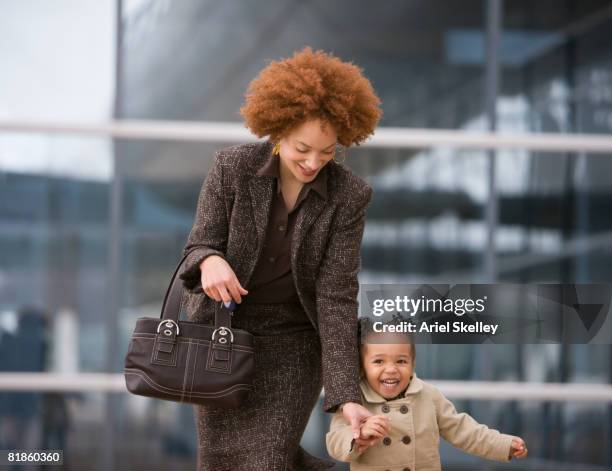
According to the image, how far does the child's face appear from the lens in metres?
3.01

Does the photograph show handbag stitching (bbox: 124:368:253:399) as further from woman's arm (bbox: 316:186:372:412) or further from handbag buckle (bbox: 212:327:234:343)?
woman's arm (bbox: 316:186:372:412)

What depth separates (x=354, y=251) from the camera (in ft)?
9.64

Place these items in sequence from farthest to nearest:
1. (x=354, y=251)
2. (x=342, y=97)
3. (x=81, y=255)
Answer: (x=81, y=255)
(x=354, y=251)
(x=342, y=97)

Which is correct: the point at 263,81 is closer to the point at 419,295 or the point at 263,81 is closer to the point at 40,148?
the point at 419,295

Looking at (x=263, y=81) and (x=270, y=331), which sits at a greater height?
(x=263, y=81)

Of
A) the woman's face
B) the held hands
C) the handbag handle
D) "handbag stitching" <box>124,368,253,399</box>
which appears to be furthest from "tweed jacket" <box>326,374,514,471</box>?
the woman's face

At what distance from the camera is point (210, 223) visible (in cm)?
287

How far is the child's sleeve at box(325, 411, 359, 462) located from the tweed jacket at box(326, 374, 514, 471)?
2 cm

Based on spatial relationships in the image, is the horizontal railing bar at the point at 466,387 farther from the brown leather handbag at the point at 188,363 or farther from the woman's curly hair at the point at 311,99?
the woman's curly hair at the point at 311,99

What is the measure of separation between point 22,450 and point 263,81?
3.50 metres

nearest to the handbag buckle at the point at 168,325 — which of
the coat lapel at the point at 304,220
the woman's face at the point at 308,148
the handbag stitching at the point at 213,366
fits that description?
the handbag stitching at the point at 213,366

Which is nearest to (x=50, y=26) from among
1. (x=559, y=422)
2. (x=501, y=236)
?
(x=501, y=236)

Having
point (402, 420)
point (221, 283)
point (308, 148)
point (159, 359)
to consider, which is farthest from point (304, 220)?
point (402, 420)

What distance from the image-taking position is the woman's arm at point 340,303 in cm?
287
